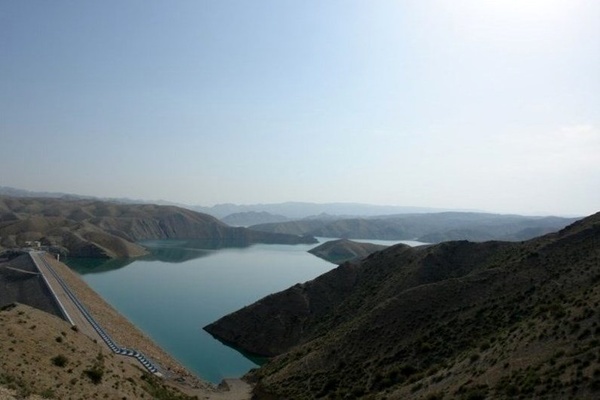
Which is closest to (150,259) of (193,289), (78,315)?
(193,289)

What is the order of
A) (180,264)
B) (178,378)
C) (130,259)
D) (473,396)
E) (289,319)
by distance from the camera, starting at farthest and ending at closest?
(130,259), (180,264), (289,319), (178,378), (473,396)

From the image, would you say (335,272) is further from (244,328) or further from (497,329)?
(497,329)

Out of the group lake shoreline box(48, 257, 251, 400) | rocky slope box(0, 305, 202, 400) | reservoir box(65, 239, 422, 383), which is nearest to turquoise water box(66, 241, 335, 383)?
reservoir box(65, 239, 422, 383)

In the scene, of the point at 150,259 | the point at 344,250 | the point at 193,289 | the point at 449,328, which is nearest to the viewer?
the point at 449,328

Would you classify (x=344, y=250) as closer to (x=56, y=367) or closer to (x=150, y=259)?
(x=150, y=259)

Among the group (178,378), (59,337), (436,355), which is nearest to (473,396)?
(436,355)

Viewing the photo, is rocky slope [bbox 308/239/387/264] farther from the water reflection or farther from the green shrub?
the green shrub

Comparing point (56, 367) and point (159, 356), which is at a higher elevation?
point (56, 367)
